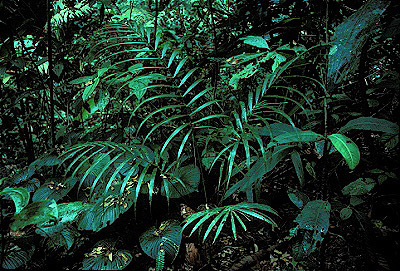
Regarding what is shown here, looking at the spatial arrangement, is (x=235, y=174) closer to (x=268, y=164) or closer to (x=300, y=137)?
(x=268, y=164)

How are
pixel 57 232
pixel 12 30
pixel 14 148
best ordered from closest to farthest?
pixel 57 232
pixel 12 30
pixel 14 148

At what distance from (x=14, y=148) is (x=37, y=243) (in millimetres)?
1471

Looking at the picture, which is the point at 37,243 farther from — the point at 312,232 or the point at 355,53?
the point at 355,53

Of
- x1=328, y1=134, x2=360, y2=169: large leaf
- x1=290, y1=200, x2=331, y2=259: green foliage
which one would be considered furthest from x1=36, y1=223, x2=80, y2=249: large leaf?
x1=328, y1=134, x2=360, y2=169: large leaf

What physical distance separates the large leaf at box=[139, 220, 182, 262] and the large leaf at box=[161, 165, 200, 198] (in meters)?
0.15

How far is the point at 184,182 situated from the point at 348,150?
769 millimetres

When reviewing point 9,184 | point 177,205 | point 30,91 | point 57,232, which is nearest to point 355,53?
point 177,205

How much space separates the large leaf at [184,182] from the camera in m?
1.29

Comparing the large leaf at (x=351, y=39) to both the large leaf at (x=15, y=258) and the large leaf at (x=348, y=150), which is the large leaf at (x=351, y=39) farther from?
the large leaf at (x=15, y=258)

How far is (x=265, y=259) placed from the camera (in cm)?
135

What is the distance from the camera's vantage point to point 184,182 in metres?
1.33

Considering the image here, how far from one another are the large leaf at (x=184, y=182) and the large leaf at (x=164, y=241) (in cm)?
15

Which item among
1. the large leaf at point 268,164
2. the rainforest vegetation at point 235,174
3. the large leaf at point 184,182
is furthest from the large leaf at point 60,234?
the large leaf at point 268,164

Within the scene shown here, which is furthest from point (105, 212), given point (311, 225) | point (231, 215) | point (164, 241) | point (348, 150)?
point (348, 150)
